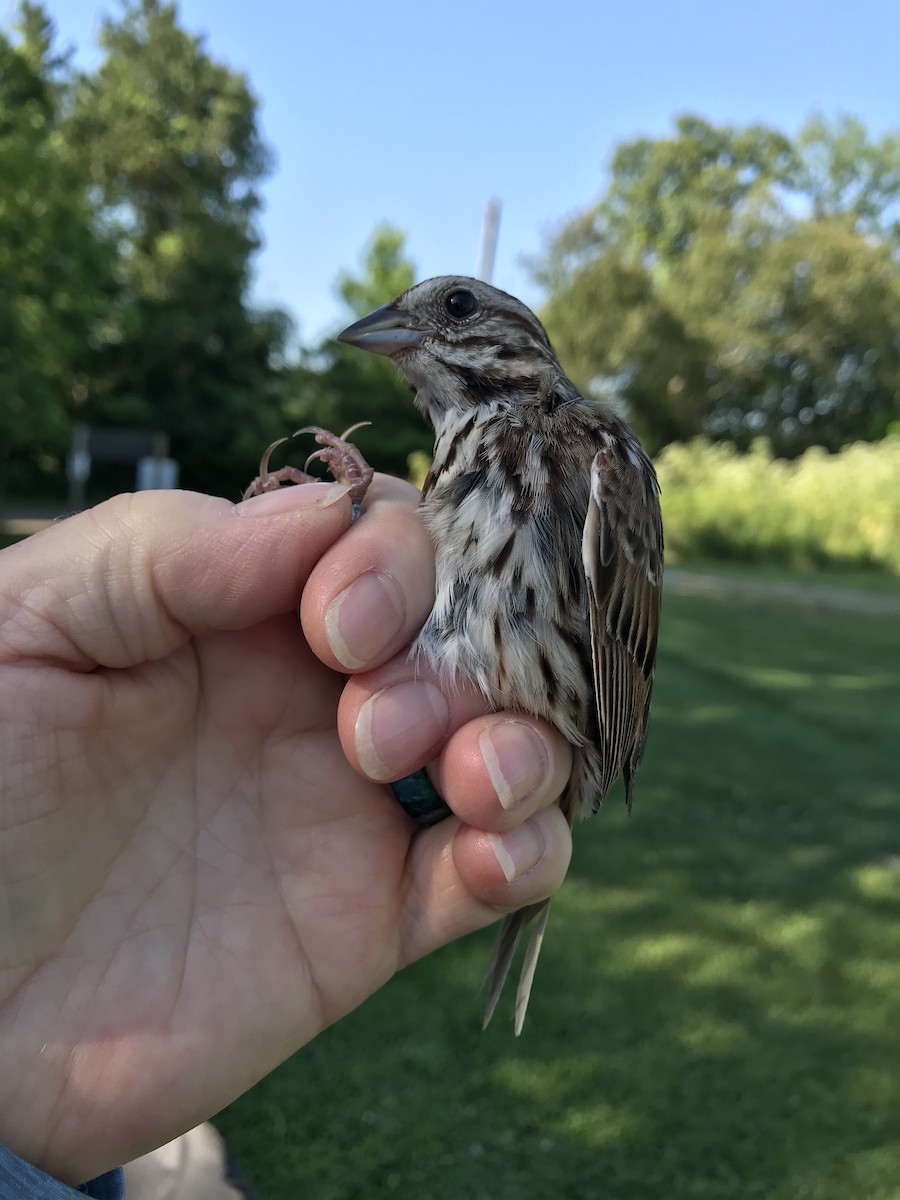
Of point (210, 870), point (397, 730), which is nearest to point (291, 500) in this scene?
point (397, 730)

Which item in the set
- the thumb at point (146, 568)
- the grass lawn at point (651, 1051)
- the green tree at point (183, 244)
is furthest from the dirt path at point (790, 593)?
the green tree at point (183, 244)

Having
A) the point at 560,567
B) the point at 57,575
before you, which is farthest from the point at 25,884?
the point at 560,567

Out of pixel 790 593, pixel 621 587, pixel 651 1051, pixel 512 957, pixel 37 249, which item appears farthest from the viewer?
pixel 790 593

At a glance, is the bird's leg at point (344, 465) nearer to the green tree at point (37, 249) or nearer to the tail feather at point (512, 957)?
the tail feather at point (512, 957)

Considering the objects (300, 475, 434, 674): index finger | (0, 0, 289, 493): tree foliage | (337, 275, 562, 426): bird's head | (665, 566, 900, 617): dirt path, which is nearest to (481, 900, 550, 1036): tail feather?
(300, 475, 434, 674): index finger

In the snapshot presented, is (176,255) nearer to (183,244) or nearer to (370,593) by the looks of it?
(183,244)

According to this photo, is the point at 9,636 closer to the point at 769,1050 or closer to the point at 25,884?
the point at 25,884
